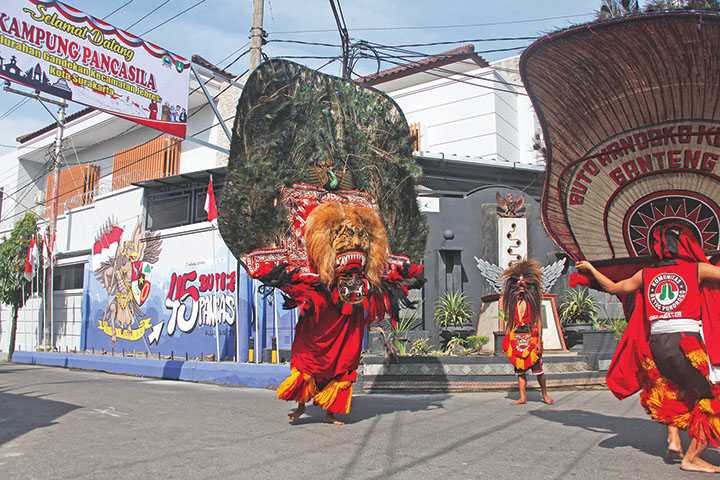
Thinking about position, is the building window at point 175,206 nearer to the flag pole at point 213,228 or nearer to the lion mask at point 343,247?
the flag pole at point 213,228

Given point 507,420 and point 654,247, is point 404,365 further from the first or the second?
point 654,247

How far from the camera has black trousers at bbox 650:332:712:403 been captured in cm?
472

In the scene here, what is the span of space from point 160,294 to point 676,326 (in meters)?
15.9

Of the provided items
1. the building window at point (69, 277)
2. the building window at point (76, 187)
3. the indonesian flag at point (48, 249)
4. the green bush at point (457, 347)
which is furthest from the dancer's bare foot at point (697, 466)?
the building window at point (76, 187)

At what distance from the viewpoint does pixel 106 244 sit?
21.0 m

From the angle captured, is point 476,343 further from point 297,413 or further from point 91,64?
point 91,64

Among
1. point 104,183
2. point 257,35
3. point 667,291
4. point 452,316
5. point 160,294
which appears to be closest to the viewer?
point 667,291

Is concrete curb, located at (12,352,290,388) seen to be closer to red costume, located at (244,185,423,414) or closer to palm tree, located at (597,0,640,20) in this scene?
red costume, located at (244,185,423,414)

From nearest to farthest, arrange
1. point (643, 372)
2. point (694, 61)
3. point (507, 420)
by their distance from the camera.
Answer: point (694, 61) → point (643, 372) → point (507, 420)

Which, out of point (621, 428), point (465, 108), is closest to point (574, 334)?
point (621, 428)

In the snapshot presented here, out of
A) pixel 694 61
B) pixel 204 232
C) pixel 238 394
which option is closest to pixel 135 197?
pixel 204 232

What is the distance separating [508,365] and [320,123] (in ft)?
18.0

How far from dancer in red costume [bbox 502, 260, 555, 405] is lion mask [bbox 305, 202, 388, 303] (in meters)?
2.84

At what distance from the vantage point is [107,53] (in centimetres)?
1312
